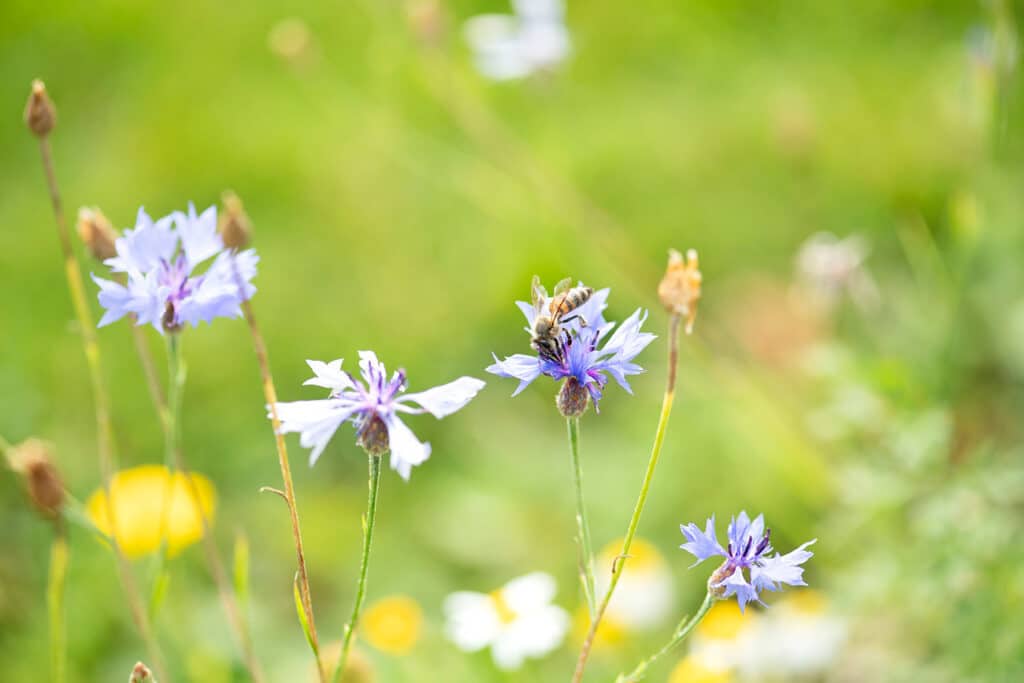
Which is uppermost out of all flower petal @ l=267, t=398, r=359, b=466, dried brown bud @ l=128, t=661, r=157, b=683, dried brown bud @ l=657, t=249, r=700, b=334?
dried brown bud @ l=657, t=249, r=700, b=334

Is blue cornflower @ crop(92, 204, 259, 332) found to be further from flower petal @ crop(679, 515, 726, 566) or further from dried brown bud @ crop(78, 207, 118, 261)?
flower petal @ crop(679, 515, 726, 566)

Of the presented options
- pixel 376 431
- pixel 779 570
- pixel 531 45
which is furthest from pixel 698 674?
pixel 531 45

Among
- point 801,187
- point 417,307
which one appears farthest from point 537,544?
point 801,187

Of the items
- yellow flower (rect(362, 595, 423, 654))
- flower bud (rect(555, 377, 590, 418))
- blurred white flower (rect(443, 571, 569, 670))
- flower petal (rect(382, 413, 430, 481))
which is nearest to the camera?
flower petal (rect(382, 413, 430, 481))

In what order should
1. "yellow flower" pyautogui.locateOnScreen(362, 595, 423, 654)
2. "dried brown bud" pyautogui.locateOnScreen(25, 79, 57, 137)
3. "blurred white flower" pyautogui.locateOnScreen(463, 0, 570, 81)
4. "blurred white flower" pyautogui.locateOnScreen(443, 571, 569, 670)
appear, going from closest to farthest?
"dried brown bud" pyautogui.locateOnScreen(25, 79, 57, 137), "blurred white flower" pyautogui.locateOnScreen(443, 571, 569, 670), "yellow flower" pyautogui.locateOnScreen(362, 595, 423, 654), "blurred white flower" pyautogui.locateOnScreen(463, 0, 570, 81)

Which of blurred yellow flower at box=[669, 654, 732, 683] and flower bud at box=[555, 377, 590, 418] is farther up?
blurred yellow flower at box=[669, 654, 732, 683]

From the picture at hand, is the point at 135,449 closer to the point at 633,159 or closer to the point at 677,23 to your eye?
the point at 633,159

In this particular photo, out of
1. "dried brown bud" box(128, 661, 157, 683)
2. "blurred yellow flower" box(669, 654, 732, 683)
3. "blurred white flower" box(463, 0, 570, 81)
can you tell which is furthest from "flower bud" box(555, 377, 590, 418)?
"blurred white flower" box(463, 0, 570, 81)

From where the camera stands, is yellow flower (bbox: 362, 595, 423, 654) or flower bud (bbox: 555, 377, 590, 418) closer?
flower bud (bbox: 555, 377, 590, 418)
